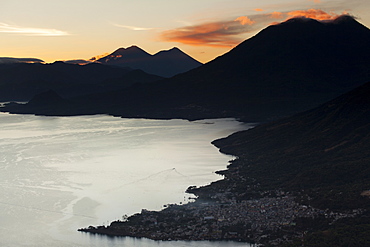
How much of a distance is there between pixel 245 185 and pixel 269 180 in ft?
11.8

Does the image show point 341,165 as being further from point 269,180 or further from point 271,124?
point 271,124

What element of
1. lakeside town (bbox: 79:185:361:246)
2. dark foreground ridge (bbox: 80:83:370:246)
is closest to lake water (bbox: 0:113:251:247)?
lakeside town (bbox: 79:185:361:246)

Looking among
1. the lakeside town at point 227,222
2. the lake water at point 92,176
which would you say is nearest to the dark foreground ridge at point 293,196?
the lakeside town at point 227,222

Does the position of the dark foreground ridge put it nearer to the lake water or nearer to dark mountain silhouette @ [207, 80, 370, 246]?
dark mountain silhouette @ [207, 80, 370, 246]

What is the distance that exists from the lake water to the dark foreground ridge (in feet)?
7.43

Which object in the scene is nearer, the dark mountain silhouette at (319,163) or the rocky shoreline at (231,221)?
the rocky shoreline at (231,221)

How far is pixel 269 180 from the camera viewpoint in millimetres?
61125

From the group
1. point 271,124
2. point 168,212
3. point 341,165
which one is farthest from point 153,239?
point 271,124

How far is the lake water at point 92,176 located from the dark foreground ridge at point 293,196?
2.27 meters

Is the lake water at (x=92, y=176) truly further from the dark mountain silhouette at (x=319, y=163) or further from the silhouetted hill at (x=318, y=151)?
the silhouetted hill at (x=318, y=151)

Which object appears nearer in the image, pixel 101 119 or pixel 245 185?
pixel 245 185

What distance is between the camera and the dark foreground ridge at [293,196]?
42.7 m

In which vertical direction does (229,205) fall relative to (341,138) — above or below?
below

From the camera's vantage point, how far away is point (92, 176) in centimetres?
7294
